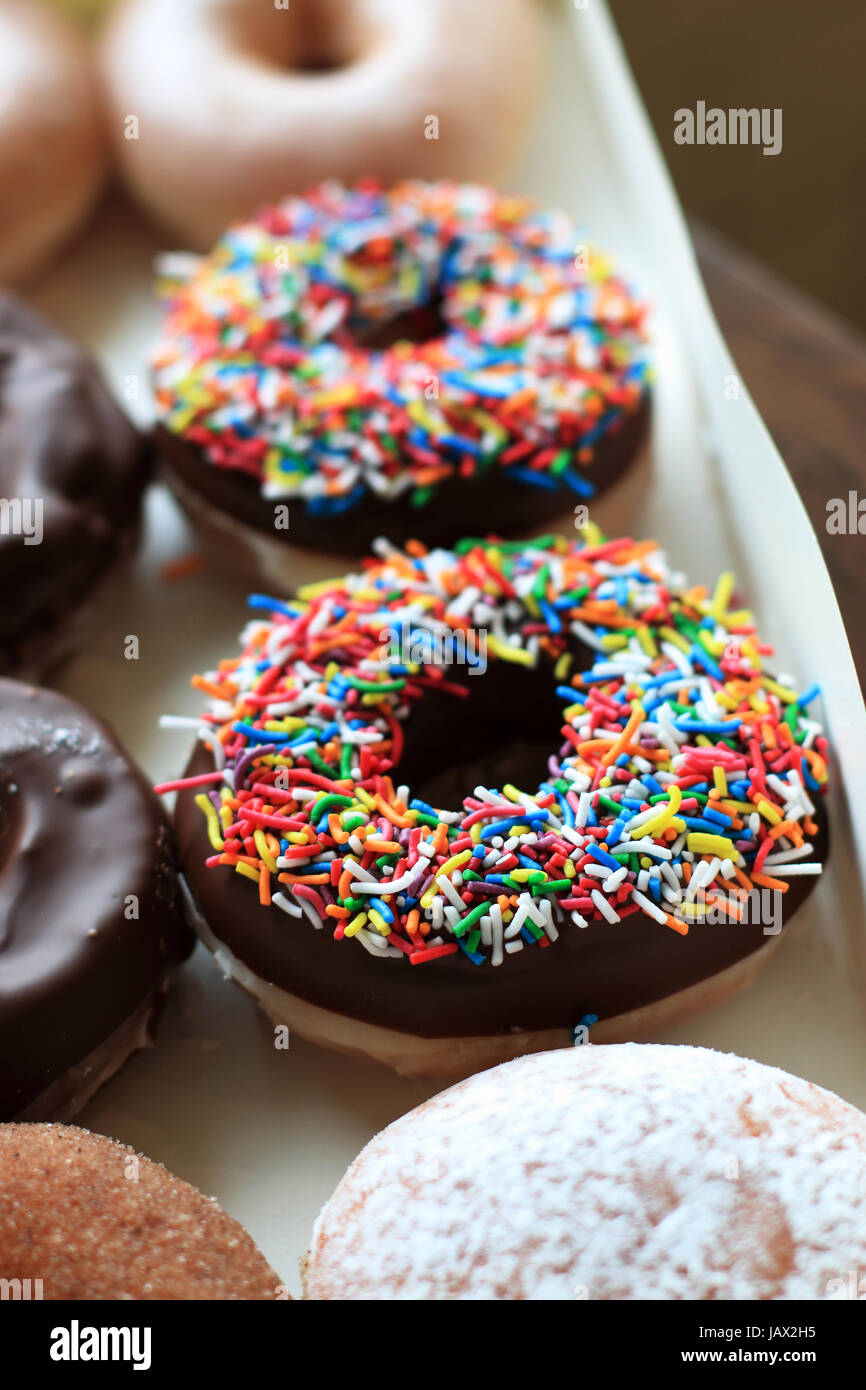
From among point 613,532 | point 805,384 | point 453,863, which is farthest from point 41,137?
point 453,863

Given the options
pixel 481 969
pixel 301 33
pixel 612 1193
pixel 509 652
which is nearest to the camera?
pixel 612 1193

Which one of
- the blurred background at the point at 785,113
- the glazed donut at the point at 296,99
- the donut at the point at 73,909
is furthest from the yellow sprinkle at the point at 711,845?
the blurred background at the point at 785,113

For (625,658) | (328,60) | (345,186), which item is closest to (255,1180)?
(625,658)

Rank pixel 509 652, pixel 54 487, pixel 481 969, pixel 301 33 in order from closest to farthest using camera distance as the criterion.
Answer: pixel 481 969, pixel 509 652, pixel 54 487, pixel 301 33

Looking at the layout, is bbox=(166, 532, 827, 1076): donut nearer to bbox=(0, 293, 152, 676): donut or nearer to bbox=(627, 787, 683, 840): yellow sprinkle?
bbox=(627, 787, 683, 840): yellow sprinkle

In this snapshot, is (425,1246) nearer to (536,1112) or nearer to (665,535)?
(536,1112)

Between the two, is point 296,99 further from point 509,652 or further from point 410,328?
point 509,652
